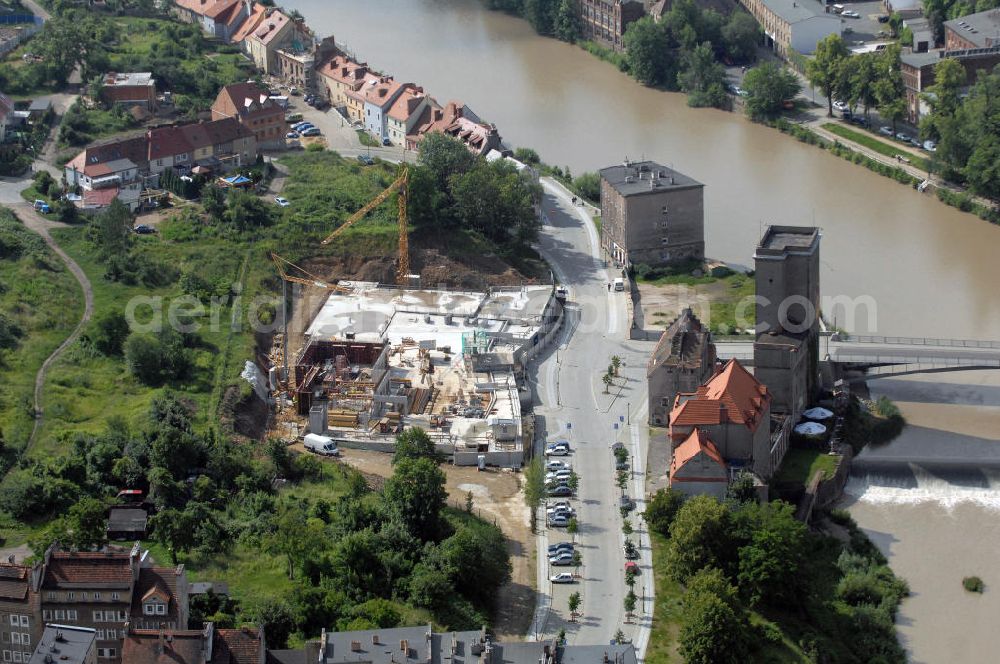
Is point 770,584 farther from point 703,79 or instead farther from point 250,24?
point 250,24

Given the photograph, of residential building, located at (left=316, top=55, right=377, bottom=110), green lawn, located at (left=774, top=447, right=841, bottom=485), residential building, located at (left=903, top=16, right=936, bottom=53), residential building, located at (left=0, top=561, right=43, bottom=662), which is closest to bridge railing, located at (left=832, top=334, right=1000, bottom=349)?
green lawn, located at (left=774, top=447, right=841, bottom=485)

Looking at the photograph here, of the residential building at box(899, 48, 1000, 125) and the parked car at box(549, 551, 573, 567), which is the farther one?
the residential building at box(899, 48, 1000, 125)

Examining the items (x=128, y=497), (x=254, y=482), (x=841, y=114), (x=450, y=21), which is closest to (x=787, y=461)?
(x=254, y=482)

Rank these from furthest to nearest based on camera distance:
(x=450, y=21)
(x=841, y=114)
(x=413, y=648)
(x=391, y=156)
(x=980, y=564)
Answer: (x=450, y=21), (x=841, y=114), (x=391, y=156), (x=980, y=564), (x=413, y=648)

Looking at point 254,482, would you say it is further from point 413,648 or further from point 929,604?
point 929,604

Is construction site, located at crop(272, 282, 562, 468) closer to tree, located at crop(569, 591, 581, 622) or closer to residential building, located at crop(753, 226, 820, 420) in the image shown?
residential building, located at crop(753, 226, 820, 420)
